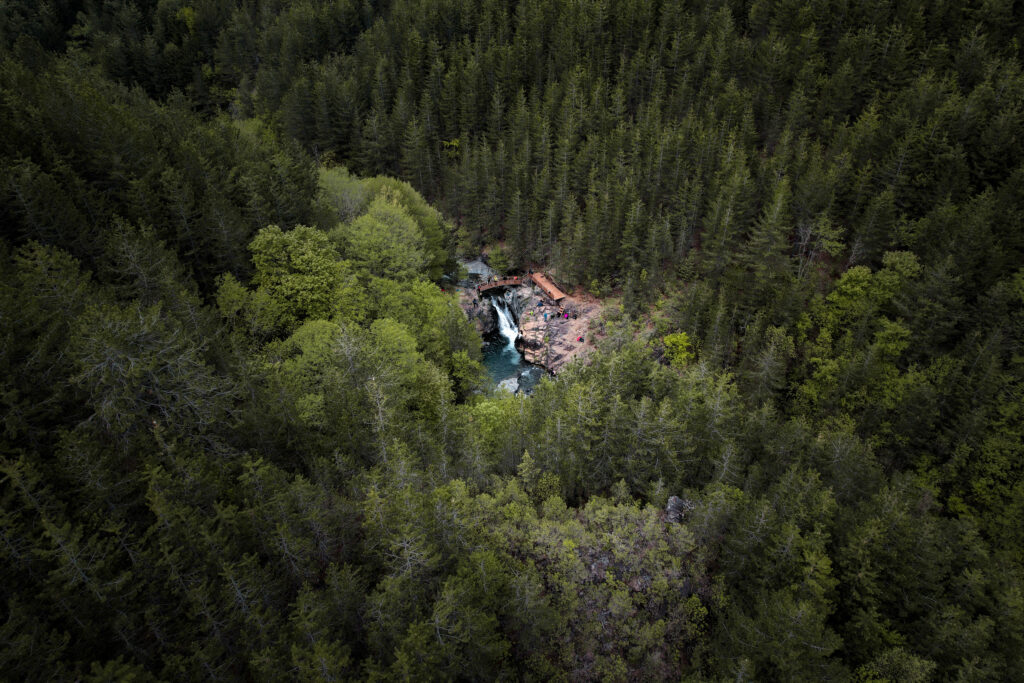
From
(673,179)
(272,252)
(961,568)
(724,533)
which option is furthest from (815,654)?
(673,179)

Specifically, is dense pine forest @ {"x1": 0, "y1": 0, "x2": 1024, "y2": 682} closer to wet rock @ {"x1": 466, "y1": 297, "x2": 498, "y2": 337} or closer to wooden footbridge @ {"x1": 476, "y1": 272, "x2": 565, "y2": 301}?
wooden footbridge @ {"x1": 476, "y1": 272, "x2": 565, "y2": 301}

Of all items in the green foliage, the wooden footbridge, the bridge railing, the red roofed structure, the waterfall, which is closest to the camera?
the green foliage

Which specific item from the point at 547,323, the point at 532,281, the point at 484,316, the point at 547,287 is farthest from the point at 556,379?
the point at 532,281

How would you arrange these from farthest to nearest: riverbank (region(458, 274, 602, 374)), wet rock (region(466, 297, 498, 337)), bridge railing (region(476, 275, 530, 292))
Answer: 1. bridge railing (region(476, 275, 530, 292))
2. wet rock (region(466, 297, 498, 337))
3. riverbank (region(458, 274, 602, 374))

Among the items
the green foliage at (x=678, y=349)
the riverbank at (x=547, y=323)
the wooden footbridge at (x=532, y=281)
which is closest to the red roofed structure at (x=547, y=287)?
the wooden footbridge at (x=532, y=281)

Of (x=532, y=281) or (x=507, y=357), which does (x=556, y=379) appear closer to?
(x=507, y=357)

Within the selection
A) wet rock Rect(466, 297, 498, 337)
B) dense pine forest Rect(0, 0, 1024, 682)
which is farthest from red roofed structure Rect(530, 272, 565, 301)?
wet rock Rect(466, 297, 498, 337)

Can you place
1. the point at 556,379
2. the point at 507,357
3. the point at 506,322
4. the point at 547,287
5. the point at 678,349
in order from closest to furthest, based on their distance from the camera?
the point at 556,379
the point at 678,349
the point at 507,357
the point at 506,322
the point at 547,287
